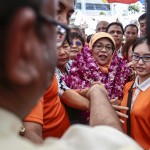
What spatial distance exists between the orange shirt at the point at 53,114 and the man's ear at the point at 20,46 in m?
1.02

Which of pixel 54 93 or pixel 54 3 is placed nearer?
pixel 54 3

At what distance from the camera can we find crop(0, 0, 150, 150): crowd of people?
47 cm

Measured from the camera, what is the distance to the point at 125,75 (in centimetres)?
273

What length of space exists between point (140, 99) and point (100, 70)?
0.44m

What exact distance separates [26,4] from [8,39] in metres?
0.05

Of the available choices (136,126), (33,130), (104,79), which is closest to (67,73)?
(104,79)

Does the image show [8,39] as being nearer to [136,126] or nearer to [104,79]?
[136,126]

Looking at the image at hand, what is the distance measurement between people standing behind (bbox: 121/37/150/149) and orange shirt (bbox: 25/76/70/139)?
0.58 metres

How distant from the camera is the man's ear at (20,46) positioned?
0.46 metres

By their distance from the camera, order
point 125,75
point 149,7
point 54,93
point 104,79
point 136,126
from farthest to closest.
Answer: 1. point 125,75
2. point 104,79
3. point 136,126
4. point 149,7
5. point 54,93

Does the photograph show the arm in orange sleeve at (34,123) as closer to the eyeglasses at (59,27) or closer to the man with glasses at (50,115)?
the man with glasses at (50,115)

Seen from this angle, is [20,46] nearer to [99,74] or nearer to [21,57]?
[21,57]

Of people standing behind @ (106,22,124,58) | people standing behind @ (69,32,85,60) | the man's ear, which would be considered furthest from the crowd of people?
people standing behind @ (106,22,124,58)

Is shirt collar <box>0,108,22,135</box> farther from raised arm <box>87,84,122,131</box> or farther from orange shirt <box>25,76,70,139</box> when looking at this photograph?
orange shirt <box>25,76,70,139</box>
